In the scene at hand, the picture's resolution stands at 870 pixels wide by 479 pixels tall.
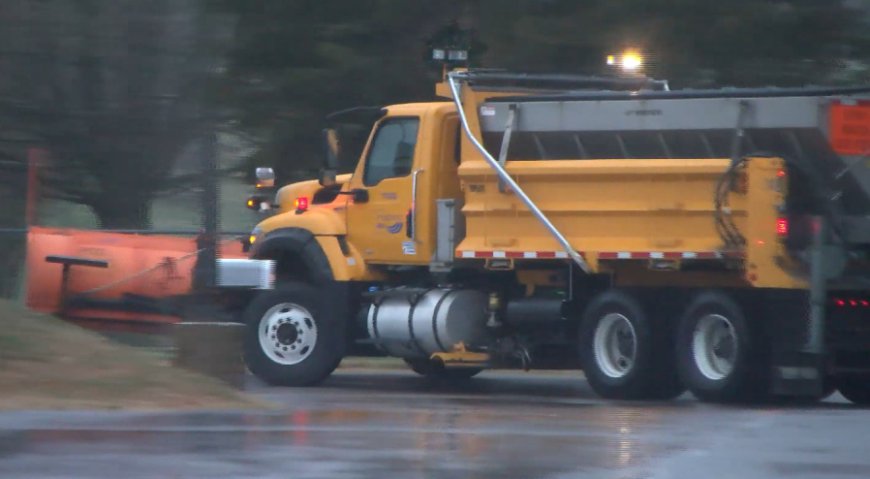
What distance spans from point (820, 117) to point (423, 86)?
33.3 ft

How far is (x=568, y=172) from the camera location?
576 inches

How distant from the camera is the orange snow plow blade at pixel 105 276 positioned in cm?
1900

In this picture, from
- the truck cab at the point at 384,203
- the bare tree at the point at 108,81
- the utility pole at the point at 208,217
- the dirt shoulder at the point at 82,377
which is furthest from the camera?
the truck cab at the point at 384,203

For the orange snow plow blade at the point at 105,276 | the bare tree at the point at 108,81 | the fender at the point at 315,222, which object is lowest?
the orange snow plow blade at the point at 105,276

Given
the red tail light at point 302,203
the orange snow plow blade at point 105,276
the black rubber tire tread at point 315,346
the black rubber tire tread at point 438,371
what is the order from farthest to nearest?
the orange snow plow blade at point 105,276, the black rubber tire tread at point 438,371, the red tail light at point 302,203, the black rubber tire tread at point 315,346

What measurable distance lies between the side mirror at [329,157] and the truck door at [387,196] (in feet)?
0.76

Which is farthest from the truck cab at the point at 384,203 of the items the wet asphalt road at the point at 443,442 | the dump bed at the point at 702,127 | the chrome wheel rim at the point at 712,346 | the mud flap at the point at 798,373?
the mud flap at the point at 798,373

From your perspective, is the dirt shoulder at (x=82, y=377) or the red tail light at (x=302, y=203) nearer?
the dirt shoulder at (x=82, y=377)

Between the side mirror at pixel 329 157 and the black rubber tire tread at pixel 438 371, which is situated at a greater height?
the side mirror at pixel 329 157

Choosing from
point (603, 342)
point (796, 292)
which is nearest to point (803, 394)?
point (796, 292)

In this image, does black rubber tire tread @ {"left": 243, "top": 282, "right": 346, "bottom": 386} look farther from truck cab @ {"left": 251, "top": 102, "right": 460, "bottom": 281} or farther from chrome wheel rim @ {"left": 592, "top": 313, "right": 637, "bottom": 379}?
chrome wheel rim @ {"left": 592, "top": 313, "right": 637, "bottom": 379}

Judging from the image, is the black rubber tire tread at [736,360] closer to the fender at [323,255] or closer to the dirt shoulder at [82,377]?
the fender at [323,255]

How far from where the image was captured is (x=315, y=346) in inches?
643

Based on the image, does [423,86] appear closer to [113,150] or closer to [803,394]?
[113,150]
